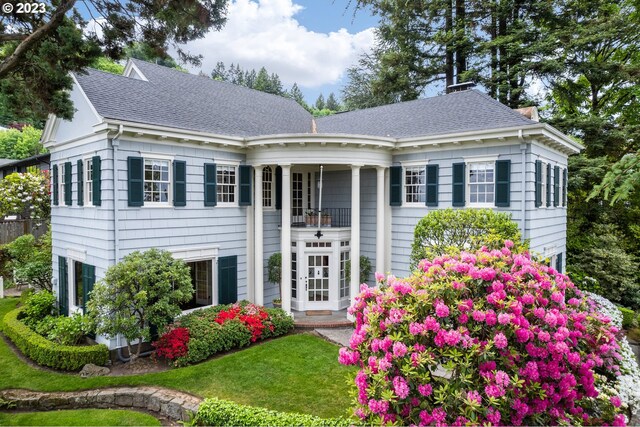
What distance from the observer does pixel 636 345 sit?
45.9 feet

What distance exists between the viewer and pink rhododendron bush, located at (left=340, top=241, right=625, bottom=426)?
425cm

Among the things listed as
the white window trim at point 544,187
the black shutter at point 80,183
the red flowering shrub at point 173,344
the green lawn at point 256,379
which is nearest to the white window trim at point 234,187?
the black shutter at point 80,183

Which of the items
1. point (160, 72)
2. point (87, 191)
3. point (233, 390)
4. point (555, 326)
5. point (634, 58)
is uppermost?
point (634, 58)

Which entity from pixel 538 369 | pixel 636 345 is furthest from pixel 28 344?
pixel 636 345

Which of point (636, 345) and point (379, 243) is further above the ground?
point (379, 243)

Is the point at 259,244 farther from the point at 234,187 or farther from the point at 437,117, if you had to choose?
the point at 437,117

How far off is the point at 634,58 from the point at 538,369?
82.8 feet

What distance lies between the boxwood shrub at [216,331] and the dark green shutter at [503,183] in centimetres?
784

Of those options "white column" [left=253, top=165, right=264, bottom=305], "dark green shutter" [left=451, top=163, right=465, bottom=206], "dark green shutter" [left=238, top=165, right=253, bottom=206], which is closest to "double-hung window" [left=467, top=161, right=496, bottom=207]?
"dark green shutter" [left=451, top=163, right=465, bottom=206]

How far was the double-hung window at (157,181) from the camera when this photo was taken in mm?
11445

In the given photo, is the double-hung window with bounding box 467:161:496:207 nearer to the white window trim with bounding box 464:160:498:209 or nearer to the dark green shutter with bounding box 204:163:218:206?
the white window trim with bounding box 464:160:498:209

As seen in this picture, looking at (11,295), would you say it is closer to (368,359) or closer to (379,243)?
(379,243)

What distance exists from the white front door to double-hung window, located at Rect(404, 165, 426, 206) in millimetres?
Answer: 3771

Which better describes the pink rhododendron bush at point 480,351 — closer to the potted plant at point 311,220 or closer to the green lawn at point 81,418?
the green lawn at point 81,418
